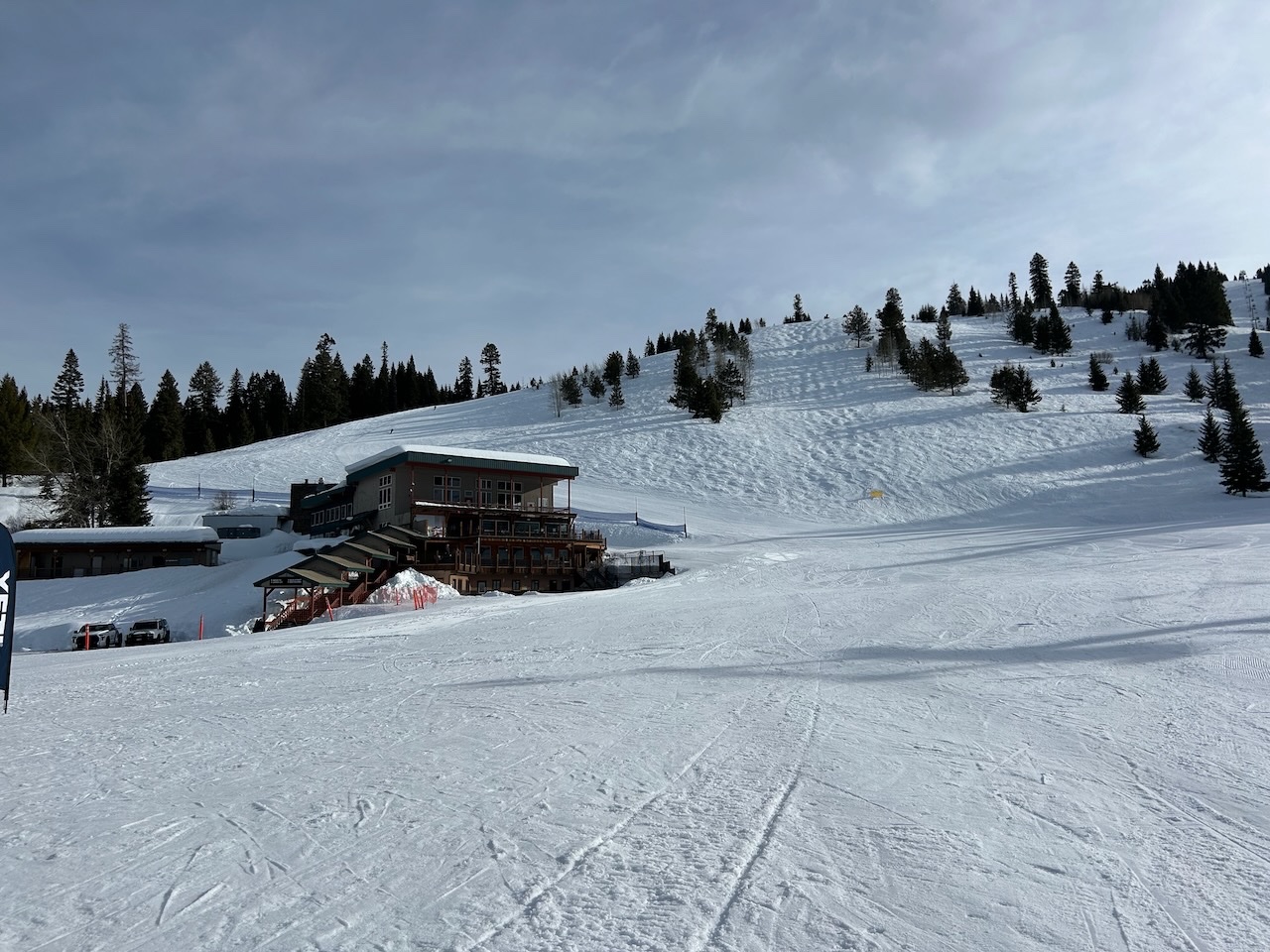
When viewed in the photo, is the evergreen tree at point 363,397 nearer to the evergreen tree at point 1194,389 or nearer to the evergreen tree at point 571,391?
the evergreen tree at point 571,391

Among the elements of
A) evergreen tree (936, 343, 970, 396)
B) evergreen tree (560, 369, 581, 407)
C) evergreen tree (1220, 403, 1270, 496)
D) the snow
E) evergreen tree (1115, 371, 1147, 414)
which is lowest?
evergreen tree (1220, 403, 1270, 496)

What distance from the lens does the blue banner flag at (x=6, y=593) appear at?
6.96 m

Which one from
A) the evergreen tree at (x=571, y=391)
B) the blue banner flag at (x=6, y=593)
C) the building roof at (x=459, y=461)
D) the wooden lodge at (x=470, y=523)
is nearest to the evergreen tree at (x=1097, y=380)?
the evergreen tree at (x=571, y=391)

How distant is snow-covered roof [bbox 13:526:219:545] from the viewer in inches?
1485

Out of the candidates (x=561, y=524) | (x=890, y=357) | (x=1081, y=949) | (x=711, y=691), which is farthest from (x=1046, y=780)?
(x=890, y=357)

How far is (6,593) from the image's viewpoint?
7.10m

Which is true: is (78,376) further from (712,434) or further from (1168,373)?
(1168,373)

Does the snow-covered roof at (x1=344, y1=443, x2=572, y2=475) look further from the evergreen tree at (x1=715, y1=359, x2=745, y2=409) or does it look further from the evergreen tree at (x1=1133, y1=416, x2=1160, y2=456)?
the evergreen tree at (x1=1133, y1=416, x2=1160, y2=456)

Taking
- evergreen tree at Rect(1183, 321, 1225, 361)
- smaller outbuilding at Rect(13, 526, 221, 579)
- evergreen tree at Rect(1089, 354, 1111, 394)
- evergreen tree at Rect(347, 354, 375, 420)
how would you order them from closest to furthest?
smaller outbuilding at Rect(13, 526, 221, 579) < evergreen tree at Rect(1089, 354, 1111, 394) < evergreen tree at Rect(1183, 321, 1225, 361) < evergreen tree at Rect(347, 354, 375, 420)

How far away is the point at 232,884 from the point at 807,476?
52.1m

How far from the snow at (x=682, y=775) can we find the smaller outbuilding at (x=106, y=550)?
23644 millimetres

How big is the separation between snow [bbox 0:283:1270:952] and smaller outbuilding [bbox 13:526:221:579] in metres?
23.6

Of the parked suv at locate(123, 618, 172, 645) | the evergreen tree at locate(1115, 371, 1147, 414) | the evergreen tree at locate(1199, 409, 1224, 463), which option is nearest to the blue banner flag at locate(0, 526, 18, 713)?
the parked suv at locate(123, 618, 172, 645)

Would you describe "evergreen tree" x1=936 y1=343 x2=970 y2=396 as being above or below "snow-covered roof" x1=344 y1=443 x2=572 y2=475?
above
